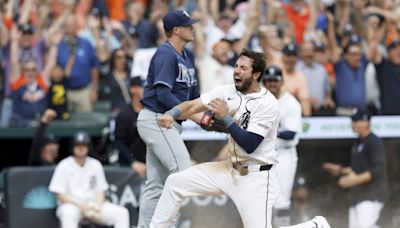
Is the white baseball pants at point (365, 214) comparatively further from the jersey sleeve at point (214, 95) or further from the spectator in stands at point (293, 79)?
the jersey sleeve at point (214, 95)

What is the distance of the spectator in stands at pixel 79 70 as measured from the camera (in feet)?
52.9

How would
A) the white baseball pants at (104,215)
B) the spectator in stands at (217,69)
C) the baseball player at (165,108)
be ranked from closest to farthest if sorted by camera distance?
1. the baseball player at (165,108)
2. the white baseball pants at (104,215)
3. the spectator in stands at (217,69)

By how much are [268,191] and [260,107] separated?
0.73 m

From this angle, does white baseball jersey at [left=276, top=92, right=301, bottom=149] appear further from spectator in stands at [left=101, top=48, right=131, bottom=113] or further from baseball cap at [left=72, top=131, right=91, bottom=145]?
spectator in stands at [left=101, top=48, right=131, bottom=113]

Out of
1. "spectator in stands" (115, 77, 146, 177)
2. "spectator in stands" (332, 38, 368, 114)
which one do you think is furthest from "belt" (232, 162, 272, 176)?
"spectator in stands" (332, 38, 368, 114)

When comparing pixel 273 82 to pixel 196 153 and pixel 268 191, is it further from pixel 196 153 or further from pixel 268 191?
pixel 268 191

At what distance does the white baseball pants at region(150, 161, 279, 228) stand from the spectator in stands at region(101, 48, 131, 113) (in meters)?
5.73

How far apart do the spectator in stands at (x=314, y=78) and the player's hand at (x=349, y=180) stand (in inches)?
53.8

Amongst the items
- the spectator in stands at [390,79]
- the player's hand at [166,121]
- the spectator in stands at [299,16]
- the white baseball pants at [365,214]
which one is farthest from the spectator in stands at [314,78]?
the player's hand at [166,121]

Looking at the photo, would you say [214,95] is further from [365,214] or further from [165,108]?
[365,214]

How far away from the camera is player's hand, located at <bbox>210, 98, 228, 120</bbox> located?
31.3 feet

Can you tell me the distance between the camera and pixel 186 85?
10.7 m

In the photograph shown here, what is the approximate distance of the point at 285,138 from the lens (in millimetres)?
12789

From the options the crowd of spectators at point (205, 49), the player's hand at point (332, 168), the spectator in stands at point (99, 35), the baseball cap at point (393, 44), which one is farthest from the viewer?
the spectator in stands at point (99, 35)
